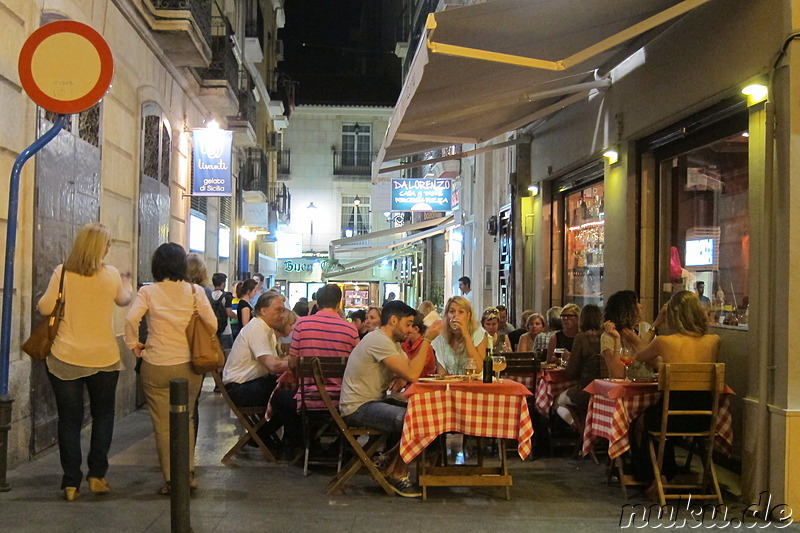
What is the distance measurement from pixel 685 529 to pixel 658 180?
169 inches

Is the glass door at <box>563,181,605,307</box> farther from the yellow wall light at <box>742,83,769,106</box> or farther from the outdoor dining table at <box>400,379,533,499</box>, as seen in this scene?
the outdoor dining table at <box>400,379,533,499</box>

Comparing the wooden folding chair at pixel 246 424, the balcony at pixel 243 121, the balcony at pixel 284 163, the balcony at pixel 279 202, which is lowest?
the wooden folding chair at pixel 246 424

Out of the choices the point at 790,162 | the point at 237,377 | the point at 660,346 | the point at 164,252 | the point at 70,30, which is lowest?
the point at 237,377

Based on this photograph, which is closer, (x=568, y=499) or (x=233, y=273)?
(x=568, y=499)

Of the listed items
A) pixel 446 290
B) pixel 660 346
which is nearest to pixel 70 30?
pixel 660 346

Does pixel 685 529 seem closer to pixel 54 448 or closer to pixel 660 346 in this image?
pixel 660 346

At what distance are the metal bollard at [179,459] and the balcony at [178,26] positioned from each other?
22.9ft

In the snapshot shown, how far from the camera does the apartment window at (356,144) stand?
4072 centimetres

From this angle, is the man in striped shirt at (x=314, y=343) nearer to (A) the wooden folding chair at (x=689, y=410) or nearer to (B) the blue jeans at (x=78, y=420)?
(B) the blue jeans at (x=78, y=420)

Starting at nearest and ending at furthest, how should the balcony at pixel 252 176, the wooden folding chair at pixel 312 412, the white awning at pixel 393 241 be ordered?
1. the wooden folding chair at pixel 312 412
2. the white awning at pixel 393 241
3. the balcony at pixel 252 176

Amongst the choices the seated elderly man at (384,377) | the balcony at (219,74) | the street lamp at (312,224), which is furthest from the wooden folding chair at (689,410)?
the street lamp at (312,224)

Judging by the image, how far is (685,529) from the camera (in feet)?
16.7

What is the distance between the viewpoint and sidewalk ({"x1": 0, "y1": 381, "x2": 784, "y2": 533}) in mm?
5062

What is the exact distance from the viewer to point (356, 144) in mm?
40844
